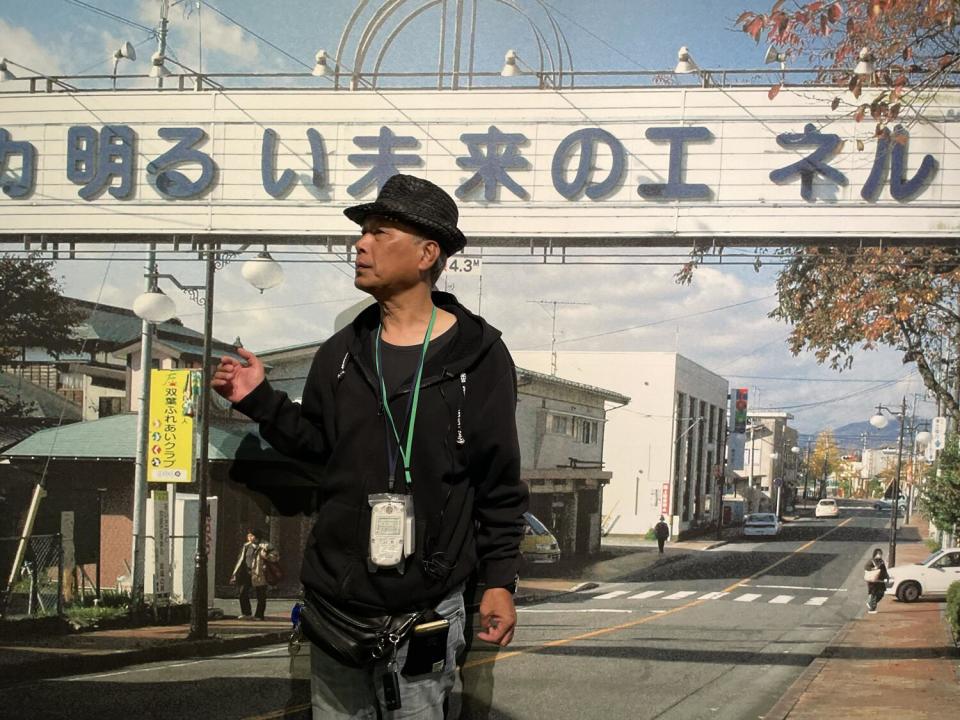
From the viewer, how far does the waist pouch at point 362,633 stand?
8.88ft

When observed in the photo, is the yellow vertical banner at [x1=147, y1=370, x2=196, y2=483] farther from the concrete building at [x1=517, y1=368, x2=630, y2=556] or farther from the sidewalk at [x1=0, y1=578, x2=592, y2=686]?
the concrete building at [x1=517, y1=368, x2=630, y2=556]

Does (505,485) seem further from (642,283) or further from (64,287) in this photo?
(64,287)

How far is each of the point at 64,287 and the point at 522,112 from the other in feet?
8.16

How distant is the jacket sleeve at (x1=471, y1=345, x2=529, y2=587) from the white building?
1.77 metres

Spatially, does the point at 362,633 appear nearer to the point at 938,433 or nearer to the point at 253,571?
the point at 253,571

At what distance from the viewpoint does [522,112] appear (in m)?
4.81

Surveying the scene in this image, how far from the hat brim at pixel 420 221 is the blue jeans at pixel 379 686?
1015mm

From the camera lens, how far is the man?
9.04ft

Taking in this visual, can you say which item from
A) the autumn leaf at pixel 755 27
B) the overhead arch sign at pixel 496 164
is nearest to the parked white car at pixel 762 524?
the overhead arch sign at pixel 496 164

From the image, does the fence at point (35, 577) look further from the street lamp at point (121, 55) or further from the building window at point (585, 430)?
the building window at point (585, 430)

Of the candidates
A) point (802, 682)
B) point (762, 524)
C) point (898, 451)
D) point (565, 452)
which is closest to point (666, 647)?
point (802, 682)

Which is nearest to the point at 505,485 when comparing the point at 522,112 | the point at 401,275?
the point at 401,275

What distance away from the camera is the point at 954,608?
5.94 metres

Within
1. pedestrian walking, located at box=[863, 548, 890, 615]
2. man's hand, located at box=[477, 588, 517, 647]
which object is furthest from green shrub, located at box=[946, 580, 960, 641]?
man's hand, located at box=[477, 588, 517, 647]
